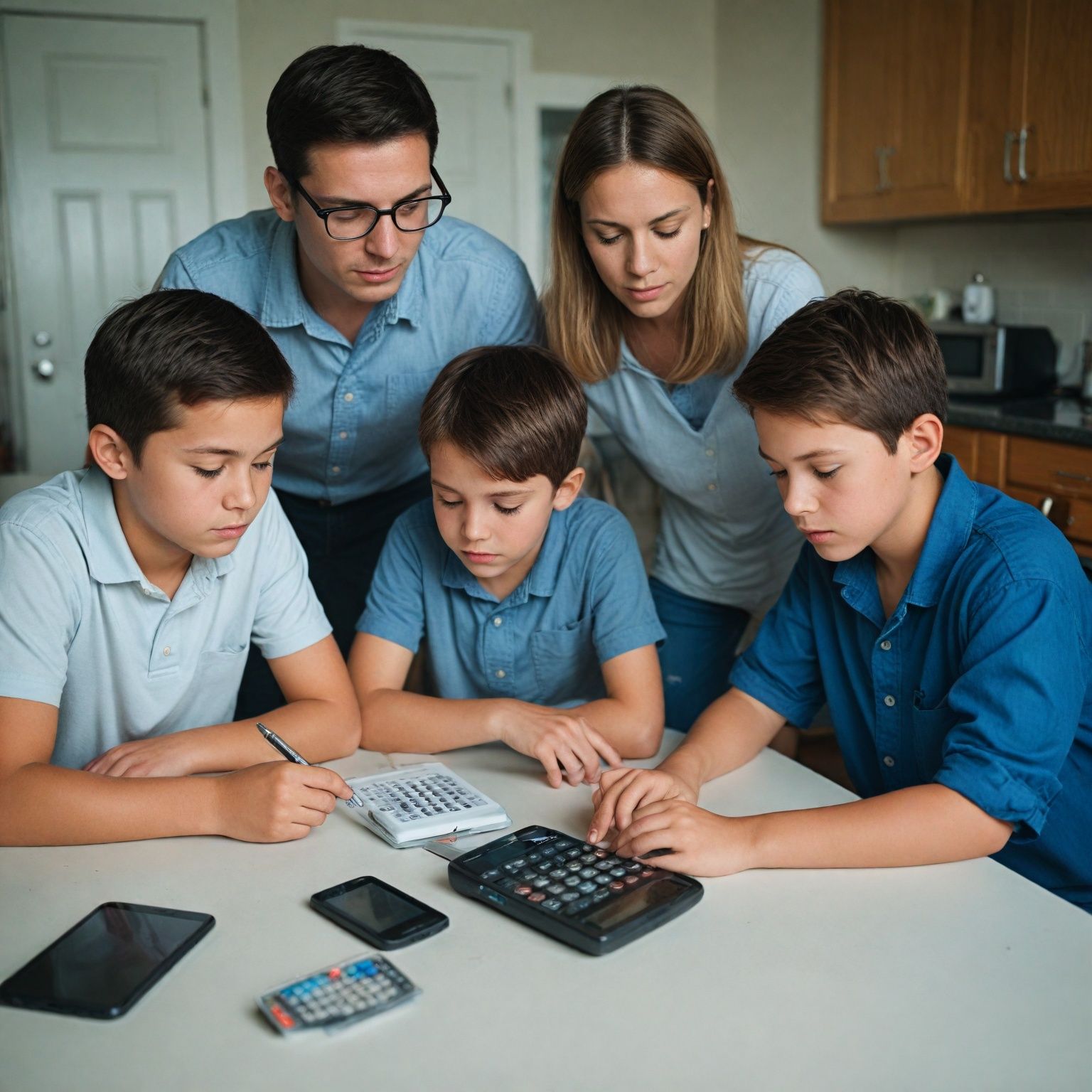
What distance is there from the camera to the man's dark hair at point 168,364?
1.27m

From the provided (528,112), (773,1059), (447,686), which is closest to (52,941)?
(773,1059)

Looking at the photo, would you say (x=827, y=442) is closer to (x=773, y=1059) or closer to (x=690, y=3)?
(x=773, y=1059)

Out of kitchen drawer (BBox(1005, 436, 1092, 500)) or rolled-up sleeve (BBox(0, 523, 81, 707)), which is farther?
kitchen drawer (BBox(1005, 436, 1092, 500))

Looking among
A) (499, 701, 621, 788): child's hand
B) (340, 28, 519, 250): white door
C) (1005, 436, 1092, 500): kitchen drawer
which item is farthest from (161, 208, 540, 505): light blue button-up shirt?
(340, 28, 519, 250): white door

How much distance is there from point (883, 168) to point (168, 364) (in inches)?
141

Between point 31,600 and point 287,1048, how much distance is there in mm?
669

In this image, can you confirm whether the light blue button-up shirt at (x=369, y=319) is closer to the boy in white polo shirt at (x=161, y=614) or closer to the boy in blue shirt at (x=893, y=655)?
the boy in white polo shirt at (x=161, y=614)

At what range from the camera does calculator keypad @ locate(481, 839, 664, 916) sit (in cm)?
94

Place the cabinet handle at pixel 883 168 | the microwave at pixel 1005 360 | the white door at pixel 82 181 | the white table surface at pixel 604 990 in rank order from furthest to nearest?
the white door at pixel 82 181, the cabinet handle at pixel 883 168, the microwave at pixel 1005 360, the white table surface at pixel 604 990

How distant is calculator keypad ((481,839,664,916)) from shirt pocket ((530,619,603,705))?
583 millimetres

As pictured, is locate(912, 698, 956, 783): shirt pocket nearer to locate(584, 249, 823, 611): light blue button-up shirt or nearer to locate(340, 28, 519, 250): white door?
locate(584, 249, 823, 611): light blue button-up shirt

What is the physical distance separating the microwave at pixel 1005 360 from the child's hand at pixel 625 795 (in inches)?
109

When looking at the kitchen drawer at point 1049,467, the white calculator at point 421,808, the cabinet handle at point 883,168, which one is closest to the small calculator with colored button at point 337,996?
the white calculator at point 421,808

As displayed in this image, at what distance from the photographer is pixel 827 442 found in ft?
4.02
